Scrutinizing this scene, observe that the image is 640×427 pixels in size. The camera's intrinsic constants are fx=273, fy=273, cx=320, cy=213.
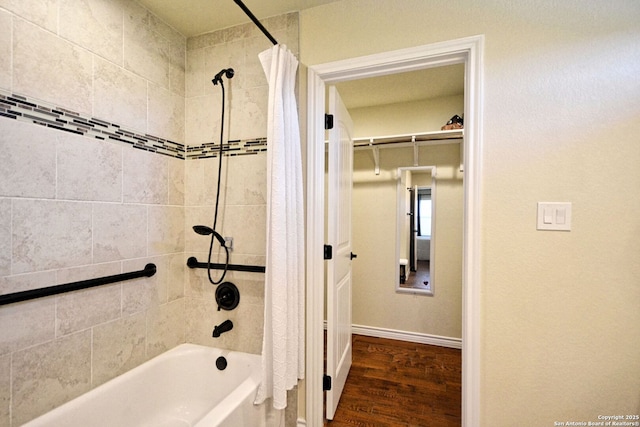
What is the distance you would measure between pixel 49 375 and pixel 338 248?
152 cm

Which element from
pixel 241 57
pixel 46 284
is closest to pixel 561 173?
pixel 241 57

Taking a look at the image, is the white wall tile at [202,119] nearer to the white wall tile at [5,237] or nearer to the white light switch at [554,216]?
the white wall tile at [5,237]

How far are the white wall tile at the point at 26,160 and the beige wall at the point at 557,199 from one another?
1846 mm

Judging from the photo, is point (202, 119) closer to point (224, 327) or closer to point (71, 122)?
point (71, 122)

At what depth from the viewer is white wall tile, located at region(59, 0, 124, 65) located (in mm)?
1231

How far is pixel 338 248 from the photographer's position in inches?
72.8

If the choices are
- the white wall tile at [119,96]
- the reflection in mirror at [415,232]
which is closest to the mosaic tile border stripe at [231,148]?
the white wall tile at [119,96]

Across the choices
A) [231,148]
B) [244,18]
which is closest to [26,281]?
[231,148]

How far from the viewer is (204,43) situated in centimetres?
183

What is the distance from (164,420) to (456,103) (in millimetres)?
3401

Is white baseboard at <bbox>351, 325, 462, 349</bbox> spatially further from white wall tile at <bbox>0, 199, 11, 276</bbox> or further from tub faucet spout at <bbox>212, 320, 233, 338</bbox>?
white wall tile at <bbox>0, 199, 11, 276</bbox>

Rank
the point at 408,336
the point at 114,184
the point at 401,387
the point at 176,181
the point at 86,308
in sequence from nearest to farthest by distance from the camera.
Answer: the point at 86,308, the point at 114,184, the point at 176,181, the point at 401,387, the point at 408,336

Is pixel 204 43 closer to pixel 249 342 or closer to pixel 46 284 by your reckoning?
pixel 46 284

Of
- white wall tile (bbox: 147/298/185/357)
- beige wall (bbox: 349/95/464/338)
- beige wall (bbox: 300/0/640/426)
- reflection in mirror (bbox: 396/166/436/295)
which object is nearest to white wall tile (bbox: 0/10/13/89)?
white wall tile (bbox: 147/298/185/357)
